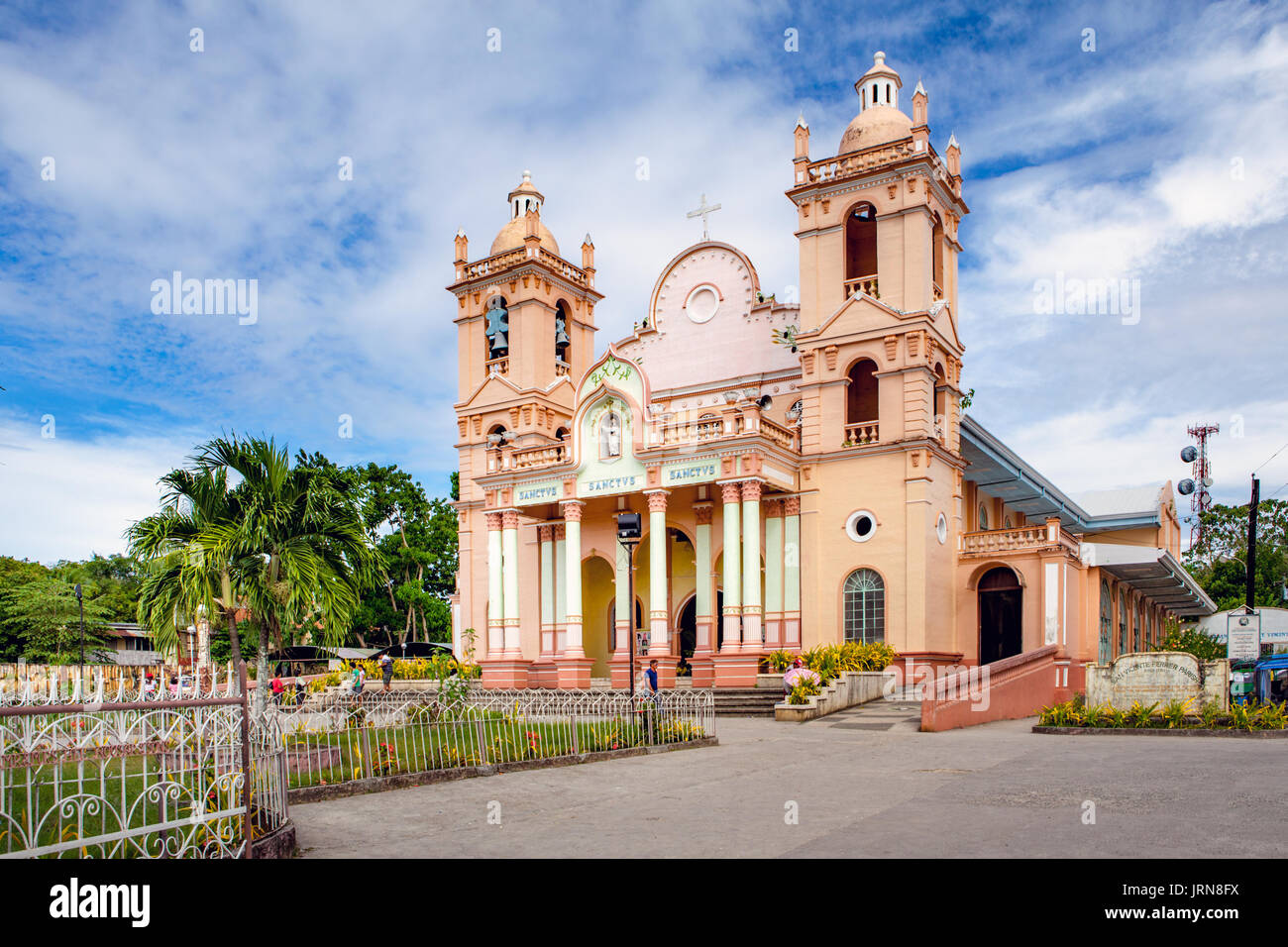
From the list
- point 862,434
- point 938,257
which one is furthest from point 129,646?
point 938,257

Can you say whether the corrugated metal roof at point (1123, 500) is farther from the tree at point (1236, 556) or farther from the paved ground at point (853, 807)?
the paved ground at point (853, 807)

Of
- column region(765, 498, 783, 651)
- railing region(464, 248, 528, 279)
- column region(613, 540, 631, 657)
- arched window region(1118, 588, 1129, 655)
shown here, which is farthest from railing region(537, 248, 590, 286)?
arched window region(1118, 588, 1129, 655)

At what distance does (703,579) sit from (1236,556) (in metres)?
49.7

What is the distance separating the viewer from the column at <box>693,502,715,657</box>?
97.0 feet

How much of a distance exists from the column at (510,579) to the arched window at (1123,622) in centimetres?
2087

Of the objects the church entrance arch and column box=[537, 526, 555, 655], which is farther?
column box=[537, 526, 555, 655]

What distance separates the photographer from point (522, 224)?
123 feet

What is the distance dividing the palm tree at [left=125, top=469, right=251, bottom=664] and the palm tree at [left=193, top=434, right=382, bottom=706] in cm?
17

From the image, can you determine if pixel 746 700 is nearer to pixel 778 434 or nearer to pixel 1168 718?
pixel 778 434

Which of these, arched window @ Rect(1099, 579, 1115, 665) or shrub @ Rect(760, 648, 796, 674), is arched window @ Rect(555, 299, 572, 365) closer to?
shrub @ Rect(760, 648, 796, 674)

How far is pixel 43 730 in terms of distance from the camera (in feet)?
20.1

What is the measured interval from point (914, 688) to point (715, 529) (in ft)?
24.5
